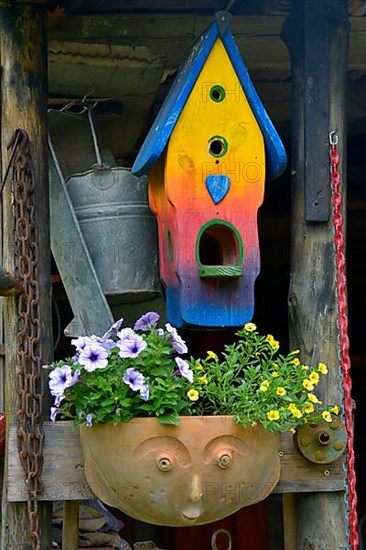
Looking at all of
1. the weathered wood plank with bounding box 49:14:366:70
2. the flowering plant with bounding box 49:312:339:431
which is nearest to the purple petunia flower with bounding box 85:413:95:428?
the flowering plant with bounding box 49:312:339:431

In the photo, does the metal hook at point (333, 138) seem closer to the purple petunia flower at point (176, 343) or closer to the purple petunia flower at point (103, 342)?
the purple petunia flower at point (176, 343)

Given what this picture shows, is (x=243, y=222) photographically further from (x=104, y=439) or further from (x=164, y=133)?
(x=104, y=439)

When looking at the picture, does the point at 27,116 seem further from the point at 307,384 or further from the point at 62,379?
the point at 307,384

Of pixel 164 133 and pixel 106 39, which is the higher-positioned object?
pixel 106 39

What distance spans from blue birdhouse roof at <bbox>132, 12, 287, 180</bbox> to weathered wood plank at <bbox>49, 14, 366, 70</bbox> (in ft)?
1.62

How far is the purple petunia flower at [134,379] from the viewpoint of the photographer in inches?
135

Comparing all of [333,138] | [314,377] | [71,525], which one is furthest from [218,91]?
[71,525]

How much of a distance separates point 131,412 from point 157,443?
112 mm

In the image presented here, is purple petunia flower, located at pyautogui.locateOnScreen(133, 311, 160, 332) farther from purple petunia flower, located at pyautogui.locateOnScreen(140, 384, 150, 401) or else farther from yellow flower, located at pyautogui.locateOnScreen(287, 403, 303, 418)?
yellow flower, located at pyautogui.locateOnScreen(287, 403, 303, 418)

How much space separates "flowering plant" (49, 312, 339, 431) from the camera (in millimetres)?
3465

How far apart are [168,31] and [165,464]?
1.64m

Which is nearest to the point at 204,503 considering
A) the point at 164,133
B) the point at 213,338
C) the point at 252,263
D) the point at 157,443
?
the point at 157,443

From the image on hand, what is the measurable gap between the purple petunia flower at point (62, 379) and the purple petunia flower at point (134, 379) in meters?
0.14

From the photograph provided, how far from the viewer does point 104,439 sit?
3.51 metres
